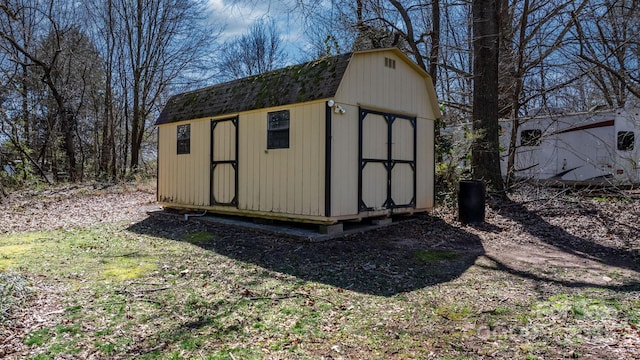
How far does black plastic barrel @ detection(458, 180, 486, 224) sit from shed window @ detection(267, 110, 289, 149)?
11.2 ft

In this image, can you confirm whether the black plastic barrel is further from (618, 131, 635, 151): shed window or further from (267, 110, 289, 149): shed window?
(618, 131, 635, 151): shed window

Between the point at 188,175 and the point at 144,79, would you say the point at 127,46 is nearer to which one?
the point at 144,79

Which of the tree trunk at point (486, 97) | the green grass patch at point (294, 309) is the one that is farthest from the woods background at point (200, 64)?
the green grass patch at point (294, 309)

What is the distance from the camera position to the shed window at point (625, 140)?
11477 mm

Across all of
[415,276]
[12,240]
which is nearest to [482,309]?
[415,276]

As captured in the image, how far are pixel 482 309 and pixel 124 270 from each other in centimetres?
412

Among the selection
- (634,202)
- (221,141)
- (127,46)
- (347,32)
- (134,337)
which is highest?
(127,46)

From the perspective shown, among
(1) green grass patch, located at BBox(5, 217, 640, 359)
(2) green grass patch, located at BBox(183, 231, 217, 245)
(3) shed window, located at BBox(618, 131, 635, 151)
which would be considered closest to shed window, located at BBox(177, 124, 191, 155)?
(2) green grass patch, located at BBox(183, 231, 217, 245)

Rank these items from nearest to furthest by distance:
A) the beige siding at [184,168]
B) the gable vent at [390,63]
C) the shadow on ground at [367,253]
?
the shadow on ground at [367,253], the gable vent at [390,63], the beige siding at [184,168]

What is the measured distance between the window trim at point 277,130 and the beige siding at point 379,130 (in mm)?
1012

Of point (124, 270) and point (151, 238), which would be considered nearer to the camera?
point (124, 270)

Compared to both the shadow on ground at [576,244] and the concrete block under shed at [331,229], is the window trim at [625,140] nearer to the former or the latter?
the shadow on ground at [576,244]

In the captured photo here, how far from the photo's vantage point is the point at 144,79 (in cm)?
1902

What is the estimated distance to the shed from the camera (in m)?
6.68
